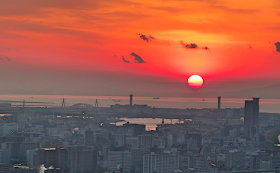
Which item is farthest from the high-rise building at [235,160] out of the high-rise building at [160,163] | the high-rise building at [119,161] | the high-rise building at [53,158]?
the high-rise building at [53,158]

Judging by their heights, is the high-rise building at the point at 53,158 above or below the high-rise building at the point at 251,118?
below

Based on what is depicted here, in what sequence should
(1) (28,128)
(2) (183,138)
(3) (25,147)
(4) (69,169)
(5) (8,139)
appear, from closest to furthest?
1. (4) (69,169)
2. (3) (25,147)
3. (5) (8,139)
4. (2) (183,138)
5. (1) (28,128)

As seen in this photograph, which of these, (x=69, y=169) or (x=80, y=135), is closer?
(x=69, y=169)

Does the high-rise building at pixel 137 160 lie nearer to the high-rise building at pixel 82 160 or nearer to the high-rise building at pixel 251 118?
the high-rise building at pixel 82 160

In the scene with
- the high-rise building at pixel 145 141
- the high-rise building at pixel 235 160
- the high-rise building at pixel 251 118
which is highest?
the high-rise building at pixel 251 118

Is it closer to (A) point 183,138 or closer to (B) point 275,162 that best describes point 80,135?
(A) point 183,138

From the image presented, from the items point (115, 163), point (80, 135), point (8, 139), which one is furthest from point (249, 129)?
point (115, 163)

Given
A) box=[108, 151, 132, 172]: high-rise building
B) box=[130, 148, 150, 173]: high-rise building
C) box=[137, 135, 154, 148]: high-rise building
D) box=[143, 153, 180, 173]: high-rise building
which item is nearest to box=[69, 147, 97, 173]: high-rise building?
box=[108, 151, 132, 172]: high-rise building

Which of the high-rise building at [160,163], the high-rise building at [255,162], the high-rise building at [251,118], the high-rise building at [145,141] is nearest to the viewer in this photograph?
the high-rise building at [160,163]

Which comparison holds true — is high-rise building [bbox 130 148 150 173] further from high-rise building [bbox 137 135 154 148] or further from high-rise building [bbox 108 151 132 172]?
high-rise building [bbox 137 135 154 148]
